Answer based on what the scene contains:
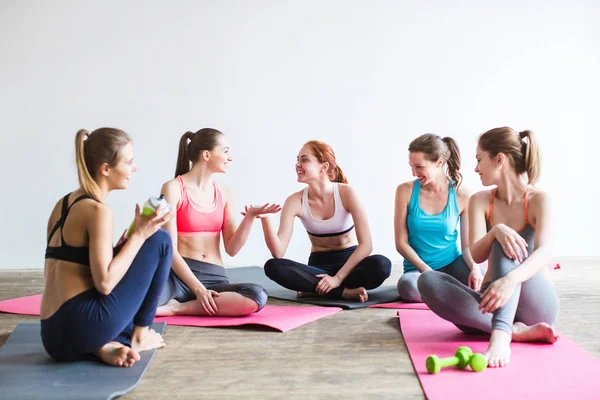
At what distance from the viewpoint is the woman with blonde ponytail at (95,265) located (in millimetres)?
2102

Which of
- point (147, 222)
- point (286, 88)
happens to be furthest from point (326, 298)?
point (286, 88)

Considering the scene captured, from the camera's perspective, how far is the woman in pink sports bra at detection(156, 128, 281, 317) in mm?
3000

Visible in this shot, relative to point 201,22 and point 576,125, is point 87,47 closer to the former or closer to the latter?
point 201,22

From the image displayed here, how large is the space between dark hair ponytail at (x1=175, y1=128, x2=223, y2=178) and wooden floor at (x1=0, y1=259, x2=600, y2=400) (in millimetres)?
831

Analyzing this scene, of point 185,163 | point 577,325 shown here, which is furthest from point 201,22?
point 577,325

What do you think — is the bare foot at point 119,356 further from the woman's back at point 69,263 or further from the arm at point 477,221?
the arm at point 477,221

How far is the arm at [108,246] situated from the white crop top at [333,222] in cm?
149

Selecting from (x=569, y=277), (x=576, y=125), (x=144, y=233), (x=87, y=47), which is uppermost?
(x=87, y=47)

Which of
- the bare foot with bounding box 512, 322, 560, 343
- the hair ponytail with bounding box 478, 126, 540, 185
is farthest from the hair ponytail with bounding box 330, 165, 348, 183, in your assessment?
the bare foot with bounding box 512, 322, 560, 343

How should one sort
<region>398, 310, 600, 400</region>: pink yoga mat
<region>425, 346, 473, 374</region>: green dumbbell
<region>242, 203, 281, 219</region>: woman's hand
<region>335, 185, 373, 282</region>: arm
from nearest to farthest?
<region>398, 310, 600, 400</region>: pink yoga mat
<region>425, 346, 473, 374</region>: green dumbbell
<region>242, 203, 281, 219</region>: woman's hand
<region>335, 185, 373, 282</region>: arm

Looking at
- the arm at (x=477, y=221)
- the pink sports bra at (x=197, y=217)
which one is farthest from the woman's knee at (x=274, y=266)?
the arm at (x=477, y=221)

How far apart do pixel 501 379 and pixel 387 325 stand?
85 centimetres

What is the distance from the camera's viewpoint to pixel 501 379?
2.00 metres

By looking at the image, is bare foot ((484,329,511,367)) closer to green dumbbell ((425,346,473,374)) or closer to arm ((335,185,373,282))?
green dumbbell ((425,346,473,374))
